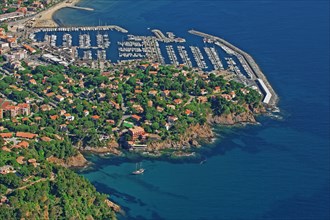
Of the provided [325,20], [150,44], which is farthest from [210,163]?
[325,20]

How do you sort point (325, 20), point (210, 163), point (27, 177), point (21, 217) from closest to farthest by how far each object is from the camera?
point (21, 217), point (27, 177), point (210, 163), point (325, 20)

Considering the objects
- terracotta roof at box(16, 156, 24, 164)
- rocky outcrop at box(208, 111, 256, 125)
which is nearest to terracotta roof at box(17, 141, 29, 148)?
terracotta roof at box(16, 156, 24, 164)

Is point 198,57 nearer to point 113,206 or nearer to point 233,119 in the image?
point 233,119

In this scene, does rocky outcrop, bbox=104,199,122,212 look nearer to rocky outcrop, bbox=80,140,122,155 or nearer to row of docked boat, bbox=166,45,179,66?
rocky outcrop, bbox=80,140,122,155

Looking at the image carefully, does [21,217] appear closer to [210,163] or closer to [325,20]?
[210,163]

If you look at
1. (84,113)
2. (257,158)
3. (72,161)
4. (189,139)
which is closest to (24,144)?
(72,161)
